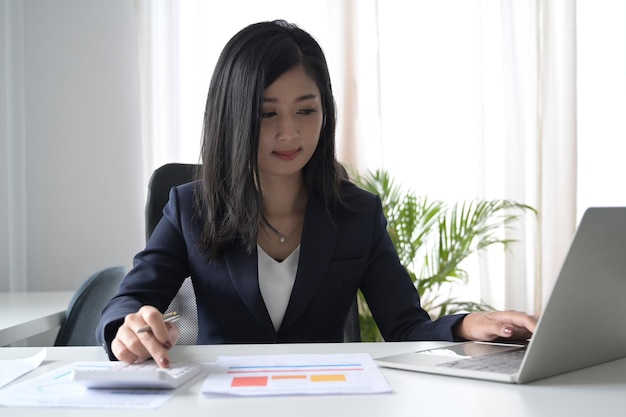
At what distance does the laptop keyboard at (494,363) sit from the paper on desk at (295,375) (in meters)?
0.11

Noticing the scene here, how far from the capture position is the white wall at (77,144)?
11.2ft

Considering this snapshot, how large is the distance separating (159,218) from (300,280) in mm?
416

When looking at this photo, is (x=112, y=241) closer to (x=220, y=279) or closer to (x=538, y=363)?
(x=220, y=279)

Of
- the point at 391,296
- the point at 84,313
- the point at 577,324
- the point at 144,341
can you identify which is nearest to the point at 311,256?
the point at 391,296

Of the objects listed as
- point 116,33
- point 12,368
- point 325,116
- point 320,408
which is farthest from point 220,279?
point 116,33

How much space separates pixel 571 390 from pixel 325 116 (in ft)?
3.37

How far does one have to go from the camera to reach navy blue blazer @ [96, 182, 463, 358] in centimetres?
153

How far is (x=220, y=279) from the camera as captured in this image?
5.15 ft

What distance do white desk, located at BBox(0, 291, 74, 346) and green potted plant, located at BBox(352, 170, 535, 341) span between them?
1.21 m

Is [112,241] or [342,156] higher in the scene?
[342,156]

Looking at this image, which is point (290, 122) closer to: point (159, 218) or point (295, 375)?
point (159, 218)

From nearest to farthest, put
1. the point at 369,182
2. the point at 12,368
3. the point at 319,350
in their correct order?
the point at 12,368 < the point at 319,350 < the point at 369,182

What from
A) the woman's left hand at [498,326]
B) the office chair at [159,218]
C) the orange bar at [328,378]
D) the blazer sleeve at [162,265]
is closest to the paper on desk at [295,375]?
the orange bar at [328,378]

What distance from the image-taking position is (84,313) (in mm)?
2211
